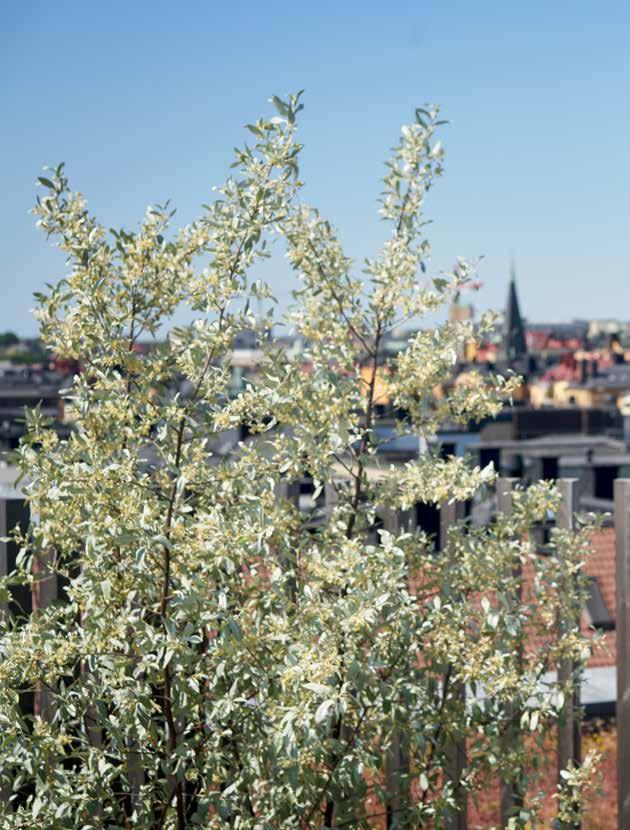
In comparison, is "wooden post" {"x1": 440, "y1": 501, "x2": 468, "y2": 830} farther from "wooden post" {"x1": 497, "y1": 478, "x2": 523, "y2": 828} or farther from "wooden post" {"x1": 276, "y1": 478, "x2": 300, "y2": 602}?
"wooden post" {"x1": 276, "y1": 478, "x2": 300, "y2": 602}

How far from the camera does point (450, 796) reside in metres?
2.32

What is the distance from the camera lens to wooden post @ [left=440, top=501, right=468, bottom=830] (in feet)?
7.79

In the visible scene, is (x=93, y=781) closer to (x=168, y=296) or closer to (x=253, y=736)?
(x=253, y=736)

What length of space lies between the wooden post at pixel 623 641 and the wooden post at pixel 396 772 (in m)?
0.49

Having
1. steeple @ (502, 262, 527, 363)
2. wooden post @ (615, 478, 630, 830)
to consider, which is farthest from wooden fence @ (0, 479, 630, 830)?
steeple @ (502, 262, 527, 363)

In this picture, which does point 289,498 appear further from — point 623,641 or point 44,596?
point 623,641

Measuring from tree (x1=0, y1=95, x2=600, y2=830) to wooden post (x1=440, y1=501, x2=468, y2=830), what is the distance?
0.02m

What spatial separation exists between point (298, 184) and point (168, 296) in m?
0.29

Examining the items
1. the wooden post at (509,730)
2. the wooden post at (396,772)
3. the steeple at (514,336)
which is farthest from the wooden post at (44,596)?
the steeple at (514,336)

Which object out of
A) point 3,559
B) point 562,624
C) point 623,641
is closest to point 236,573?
point 3,559

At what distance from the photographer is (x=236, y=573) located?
82.9 inches

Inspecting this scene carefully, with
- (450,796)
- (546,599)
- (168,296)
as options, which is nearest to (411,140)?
(168,296)

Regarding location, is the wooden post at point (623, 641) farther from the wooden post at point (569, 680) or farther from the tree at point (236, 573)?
the tree at point (236, 573)

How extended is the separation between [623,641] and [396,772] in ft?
2.32
